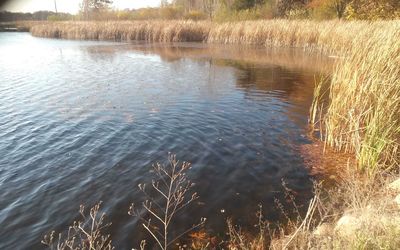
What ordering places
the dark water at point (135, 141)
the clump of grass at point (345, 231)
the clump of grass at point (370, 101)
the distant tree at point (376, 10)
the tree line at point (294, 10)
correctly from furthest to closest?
the tree line at point (294, 10)
the distant tree at point (376, 10)
the clump of grass at point (370, 101)
the dark water at point (135, 141)
the clump of grass at point (345, 231)

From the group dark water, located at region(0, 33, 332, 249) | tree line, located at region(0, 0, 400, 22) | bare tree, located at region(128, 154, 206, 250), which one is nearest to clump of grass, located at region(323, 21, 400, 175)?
dark water, located at region(0, 33, 332, 249)

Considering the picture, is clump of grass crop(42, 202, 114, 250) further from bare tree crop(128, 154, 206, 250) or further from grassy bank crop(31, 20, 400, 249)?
grassy bank crop(31, 20, 400, 249)

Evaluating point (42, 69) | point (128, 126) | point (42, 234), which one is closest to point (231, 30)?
point (42, 69)

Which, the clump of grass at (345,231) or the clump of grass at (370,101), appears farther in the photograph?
the clump of grass at (370,101)

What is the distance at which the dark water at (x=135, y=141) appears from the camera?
16.5ft

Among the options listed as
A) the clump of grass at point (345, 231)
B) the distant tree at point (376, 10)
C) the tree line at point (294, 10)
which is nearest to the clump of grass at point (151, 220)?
the clump of grass at point (345, 231)

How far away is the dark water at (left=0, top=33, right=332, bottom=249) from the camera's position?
5016mm

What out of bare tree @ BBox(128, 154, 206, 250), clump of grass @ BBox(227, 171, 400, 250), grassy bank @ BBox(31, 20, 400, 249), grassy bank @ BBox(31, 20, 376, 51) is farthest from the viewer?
grassy bank @ BBox(31, 20, 376, 51)

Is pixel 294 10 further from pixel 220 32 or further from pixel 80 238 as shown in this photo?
pixel 80 238

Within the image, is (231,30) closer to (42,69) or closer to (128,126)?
(42,69)

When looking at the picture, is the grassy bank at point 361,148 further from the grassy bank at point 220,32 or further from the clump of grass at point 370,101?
the grassy bank at point 220,32

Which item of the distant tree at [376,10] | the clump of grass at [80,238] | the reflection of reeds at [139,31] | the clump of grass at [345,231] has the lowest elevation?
the clump of grass at [80,238]

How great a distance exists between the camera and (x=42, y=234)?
4426mm

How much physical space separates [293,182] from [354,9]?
60.3 ft
